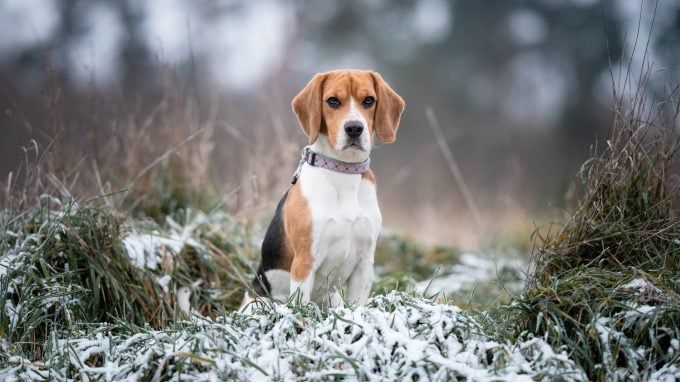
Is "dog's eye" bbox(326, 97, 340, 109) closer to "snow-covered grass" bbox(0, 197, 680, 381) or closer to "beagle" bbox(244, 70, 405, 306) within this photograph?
"beagle" bbox(244, 70, 405, 306)

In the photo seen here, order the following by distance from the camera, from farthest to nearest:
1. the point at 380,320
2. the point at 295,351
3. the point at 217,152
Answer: the point at 217,152 < the point at 380,320 < the point at 295,351

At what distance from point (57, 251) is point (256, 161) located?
2.52m

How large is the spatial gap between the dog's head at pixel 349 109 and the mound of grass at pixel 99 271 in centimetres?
115

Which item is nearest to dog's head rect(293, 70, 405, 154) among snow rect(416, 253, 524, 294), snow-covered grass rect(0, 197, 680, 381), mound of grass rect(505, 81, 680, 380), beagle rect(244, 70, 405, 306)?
beagle rect(244, 70, 405, 306)

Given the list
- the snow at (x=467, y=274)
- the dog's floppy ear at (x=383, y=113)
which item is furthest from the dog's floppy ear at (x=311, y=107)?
the snow at (x=467, y=274)

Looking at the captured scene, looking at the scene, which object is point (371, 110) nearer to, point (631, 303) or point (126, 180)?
point (631, 303)

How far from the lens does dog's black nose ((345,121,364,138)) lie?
3.28 m

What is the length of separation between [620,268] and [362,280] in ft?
4.48

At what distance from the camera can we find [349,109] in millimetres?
3396

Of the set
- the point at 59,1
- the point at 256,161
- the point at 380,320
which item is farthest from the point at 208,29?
the point at 380,320

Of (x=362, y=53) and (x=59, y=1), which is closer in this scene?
(x=59, y=1)

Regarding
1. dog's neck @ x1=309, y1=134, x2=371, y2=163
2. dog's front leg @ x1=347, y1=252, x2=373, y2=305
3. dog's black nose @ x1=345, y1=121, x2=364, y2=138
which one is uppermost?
dog's black nose @ x1=345, y1=121, x2=364, y2=138

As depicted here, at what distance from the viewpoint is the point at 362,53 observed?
18344 millimetres

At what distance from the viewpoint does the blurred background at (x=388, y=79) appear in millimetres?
5508
